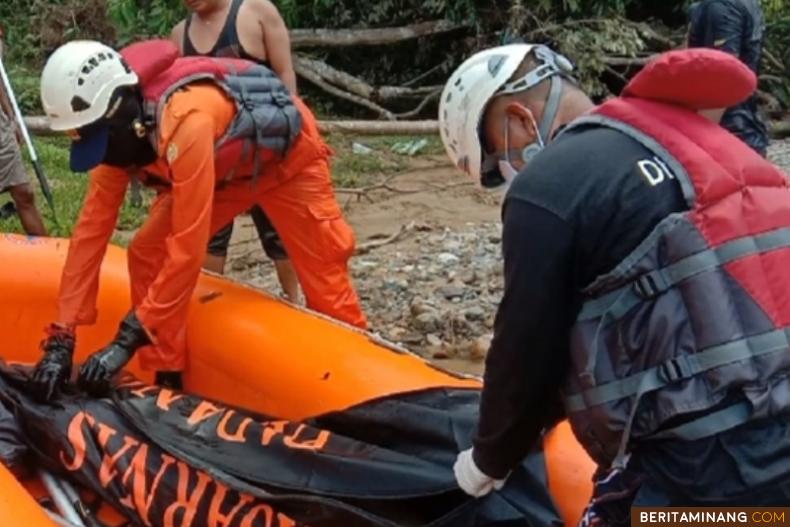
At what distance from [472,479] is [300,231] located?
1.54 metres

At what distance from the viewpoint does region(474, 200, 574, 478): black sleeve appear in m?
1.52

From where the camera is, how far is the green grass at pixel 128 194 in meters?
5.94

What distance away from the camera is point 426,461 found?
8.02ft

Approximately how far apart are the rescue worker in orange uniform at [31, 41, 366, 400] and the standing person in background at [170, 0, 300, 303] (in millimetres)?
438

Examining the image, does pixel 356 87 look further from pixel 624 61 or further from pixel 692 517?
pixel 692 517

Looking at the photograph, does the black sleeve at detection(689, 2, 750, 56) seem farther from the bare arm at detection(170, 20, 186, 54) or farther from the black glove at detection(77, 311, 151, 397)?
the black glove at detection(77, 311, 151, 397)

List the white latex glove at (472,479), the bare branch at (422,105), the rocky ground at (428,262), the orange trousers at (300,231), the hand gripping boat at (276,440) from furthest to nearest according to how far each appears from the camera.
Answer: the bare branch at (422,105), the rocky ground at (428,262), the orange trousers at (300,231), the hand gripping boat at (276,440), the white latex glove at (472,479)

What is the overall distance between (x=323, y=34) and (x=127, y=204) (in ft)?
9.34

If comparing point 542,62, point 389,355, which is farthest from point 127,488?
point 542,62

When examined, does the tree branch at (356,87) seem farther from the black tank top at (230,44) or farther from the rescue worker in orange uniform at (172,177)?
the rescue worker in orange uniform at (172,177)

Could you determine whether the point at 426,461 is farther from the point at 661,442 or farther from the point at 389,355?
the point at 661,442

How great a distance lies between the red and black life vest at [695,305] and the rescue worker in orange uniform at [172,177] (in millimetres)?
1526

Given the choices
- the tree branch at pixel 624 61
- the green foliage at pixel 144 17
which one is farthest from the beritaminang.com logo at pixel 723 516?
the green foliage at pixel 144 17

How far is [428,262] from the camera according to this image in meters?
5.28
